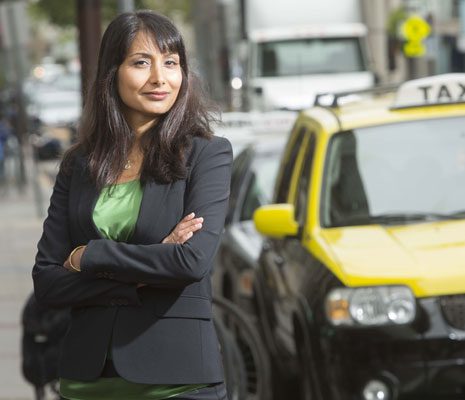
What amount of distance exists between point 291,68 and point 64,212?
23.7m

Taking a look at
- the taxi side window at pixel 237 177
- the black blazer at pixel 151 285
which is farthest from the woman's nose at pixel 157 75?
the taxi side window at pixel 237 177

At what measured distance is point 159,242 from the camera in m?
3.91

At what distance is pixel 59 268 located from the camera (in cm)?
407

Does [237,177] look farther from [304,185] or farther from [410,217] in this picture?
[410,217]

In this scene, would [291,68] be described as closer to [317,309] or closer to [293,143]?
[293,143]

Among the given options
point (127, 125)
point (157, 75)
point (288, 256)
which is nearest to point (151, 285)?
point (127, 125)

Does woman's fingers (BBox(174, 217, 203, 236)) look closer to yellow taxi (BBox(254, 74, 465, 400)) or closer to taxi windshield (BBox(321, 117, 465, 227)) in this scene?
yellow taxi (BBox(254, 74, 465, 400))

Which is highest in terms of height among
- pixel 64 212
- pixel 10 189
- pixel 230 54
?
pixel 64 212

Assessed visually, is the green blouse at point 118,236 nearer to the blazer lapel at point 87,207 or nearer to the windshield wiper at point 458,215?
the blazer lapel at point 87,207

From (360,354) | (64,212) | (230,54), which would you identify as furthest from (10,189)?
(64,212)

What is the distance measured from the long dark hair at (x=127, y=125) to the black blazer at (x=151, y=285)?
0.04 meters

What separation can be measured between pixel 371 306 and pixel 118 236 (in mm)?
2629

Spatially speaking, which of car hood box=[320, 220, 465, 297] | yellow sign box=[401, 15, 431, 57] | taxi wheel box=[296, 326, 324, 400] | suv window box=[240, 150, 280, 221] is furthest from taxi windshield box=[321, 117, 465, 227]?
yellow sign box=[401, 15, 431, 57]

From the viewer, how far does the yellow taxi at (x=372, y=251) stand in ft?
20.6
